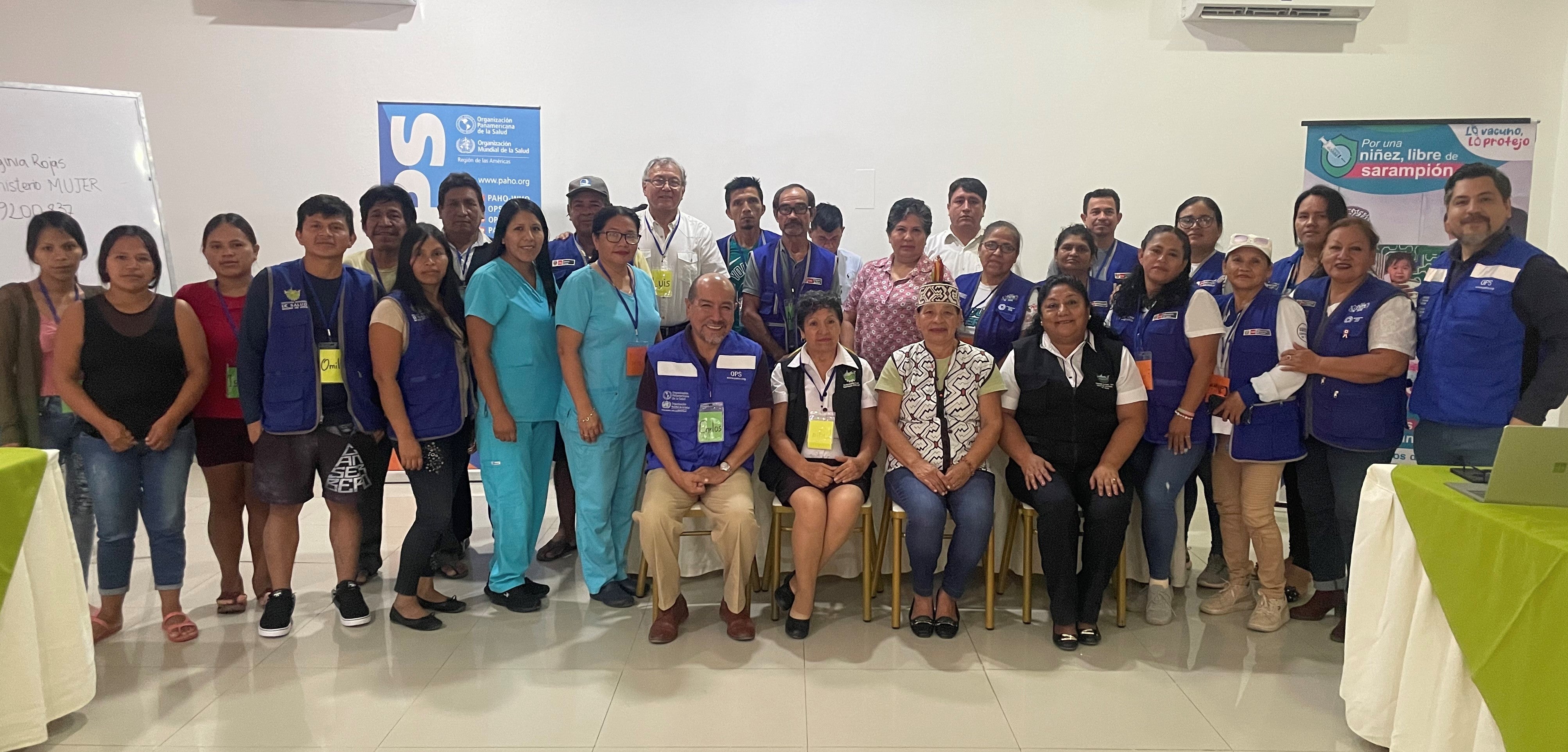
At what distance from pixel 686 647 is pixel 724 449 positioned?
2.28 ft

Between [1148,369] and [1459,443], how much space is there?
98 centimetres

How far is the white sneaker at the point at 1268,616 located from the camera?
297 centimetres

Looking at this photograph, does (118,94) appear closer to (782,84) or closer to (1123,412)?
(782,84)

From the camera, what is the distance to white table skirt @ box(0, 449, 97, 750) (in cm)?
206

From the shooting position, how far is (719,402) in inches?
116

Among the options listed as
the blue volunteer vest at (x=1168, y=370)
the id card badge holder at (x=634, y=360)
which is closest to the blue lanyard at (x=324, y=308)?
the id card badge holder at (x=634, y=360)

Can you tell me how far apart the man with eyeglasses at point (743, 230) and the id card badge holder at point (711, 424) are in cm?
94

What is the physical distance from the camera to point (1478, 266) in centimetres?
264

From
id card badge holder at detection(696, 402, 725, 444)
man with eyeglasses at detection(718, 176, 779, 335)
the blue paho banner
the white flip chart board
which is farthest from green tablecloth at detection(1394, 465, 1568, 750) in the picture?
the white flip chart board

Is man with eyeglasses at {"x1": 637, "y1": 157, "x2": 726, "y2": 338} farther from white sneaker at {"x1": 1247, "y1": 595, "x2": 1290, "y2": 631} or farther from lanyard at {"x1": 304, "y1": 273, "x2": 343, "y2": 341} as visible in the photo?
white sneaker at {"x1": 1247, "y1": 595, "x2": 1290, "y2": 631}

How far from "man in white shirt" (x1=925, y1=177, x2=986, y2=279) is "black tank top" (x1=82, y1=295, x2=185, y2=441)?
3.01 m

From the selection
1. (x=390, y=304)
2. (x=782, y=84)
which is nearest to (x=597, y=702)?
(x=390, y=304)

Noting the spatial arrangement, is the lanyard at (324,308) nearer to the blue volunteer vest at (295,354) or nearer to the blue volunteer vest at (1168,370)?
the blue volunteer vest at (295,354)

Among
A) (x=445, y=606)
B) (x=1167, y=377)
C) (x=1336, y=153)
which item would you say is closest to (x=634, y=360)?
(x=445, y=606)
